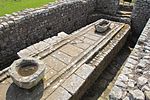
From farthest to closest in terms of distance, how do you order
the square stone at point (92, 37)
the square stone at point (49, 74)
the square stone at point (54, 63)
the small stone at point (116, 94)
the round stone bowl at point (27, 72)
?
the square stone at point (92, 37) < the square stone at point (54, 63) < the square stone at point (49, 74) < the round stone bowl at point (27, 72) < the small stone at point (116, 94)

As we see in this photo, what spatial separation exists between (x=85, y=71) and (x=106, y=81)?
1.40 metres

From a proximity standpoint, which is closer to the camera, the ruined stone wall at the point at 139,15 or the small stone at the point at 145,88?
the small stone at the point at 145,88

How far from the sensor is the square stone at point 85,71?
19.2ft

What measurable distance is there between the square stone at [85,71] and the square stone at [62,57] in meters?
0.52

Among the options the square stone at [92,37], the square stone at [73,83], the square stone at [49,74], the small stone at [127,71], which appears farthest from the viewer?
the square stone at [92,37]

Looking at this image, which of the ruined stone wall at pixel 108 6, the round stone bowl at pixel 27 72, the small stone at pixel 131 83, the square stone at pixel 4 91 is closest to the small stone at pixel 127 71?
the small stone at pixel 131 83

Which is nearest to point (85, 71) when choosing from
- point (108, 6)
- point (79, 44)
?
point (79, 44)

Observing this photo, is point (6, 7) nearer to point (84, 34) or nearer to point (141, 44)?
point (84, 34)

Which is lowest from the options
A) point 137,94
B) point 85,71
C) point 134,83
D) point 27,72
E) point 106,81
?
point 106,81

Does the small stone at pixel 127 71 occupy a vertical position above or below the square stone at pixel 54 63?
above

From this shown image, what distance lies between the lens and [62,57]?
21.6ft

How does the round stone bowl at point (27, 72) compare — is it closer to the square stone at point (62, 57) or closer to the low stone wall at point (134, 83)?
the square stone at point (62, 57)

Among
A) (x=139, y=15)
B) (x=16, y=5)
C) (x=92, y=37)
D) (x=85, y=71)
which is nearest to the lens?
(x=85, y=71)

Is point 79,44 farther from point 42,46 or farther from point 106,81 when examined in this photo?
point 106,81
